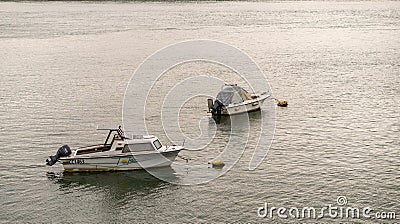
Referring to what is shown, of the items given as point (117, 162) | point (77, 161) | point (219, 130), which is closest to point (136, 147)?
point (117, 162)

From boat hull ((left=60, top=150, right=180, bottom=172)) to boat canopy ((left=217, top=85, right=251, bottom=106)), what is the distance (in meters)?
14.8

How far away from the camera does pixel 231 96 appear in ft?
171

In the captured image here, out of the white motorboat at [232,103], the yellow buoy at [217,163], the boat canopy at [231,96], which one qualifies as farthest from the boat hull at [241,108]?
the yellow buoy at [217,163]

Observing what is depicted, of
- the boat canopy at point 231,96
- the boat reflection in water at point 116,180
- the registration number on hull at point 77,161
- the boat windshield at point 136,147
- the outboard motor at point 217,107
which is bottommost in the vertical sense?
the boat reflection in water at point 116,180

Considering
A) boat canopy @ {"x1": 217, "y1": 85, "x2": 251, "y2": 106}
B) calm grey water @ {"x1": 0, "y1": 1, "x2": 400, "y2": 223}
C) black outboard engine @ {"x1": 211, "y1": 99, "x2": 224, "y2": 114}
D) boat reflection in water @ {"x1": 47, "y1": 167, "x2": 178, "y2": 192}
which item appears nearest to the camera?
calm grey water @ {"x1": 0, "y1": 1, "x2": 400, "y2": 223}

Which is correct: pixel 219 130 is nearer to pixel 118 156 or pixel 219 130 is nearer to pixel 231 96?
→ pixel 231 96

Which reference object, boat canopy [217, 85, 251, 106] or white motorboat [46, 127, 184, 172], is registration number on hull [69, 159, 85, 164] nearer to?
white motorboat [46, 127, 184, 172]

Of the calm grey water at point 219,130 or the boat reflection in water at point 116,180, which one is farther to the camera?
the boat reflection in water at point 116,180

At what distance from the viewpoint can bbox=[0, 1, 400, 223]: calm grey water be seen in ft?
108

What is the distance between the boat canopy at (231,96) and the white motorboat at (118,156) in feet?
49.2

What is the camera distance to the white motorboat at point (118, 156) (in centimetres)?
3728

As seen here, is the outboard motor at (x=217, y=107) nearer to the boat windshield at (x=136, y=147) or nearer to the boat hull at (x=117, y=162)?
the boat hull at (x=117, y=162)

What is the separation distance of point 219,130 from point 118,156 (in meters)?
12.5

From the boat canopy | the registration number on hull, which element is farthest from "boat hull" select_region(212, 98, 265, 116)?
the registration number on hull
